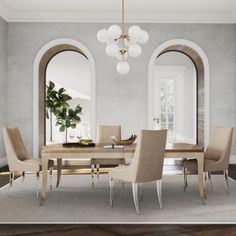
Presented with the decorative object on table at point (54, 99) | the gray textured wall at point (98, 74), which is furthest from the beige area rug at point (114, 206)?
the decorative object on table at point (54, 99)

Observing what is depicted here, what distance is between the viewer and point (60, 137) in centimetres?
1151

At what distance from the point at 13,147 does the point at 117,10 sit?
3977 millimetres

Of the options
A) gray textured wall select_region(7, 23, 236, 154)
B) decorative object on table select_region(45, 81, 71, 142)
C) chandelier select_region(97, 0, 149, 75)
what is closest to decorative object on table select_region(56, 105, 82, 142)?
decorative object on table select_region(45, 81, 71, 142)

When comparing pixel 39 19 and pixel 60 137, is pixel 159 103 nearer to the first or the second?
pixel 60 137

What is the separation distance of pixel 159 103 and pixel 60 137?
3.32m

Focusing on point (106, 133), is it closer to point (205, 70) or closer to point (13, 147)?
point (13, 147)

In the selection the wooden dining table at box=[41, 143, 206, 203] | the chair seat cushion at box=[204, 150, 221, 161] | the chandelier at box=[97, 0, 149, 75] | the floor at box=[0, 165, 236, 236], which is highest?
the chandelier at box=[97, 0, 149, 75]

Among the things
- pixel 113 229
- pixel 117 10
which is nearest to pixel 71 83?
pixel 117 10

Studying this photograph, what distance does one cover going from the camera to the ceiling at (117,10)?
6.83 metres

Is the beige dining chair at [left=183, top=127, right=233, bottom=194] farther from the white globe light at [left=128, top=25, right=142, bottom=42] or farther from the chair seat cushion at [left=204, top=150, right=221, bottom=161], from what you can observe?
the white globe light at [left=128, top=25, right=142, bottom=42]

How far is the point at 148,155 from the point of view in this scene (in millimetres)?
3758

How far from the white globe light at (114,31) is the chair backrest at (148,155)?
146 centimetres

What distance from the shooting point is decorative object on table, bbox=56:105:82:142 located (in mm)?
11047

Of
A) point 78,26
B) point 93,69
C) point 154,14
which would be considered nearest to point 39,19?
point 78,26
